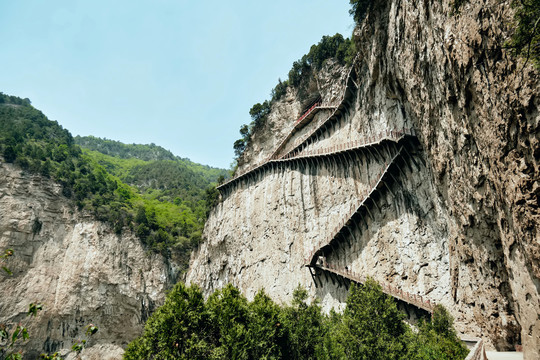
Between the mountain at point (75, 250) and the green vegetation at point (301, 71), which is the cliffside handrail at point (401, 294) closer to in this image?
the green vegetation at point (301, 71)

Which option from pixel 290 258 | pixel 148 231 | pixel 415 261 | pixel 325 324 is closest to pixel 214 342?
pixel 325 324

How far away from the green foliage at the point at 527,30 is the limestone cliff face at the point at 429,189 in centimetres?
63

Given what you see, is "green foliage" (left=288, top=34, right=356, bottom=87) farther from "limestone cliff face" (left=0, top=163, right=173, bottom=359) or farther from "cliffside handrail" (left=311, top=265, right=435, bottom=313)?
"limestone cliff face" (left=0, top=163, right=173, bottom=359)

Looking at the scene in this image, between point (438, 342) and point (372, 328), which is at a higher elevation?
point (372, 328)

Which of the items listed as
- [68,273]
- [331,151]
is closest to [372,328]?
[331,151]

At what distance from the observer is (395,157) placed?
2670 centimetres

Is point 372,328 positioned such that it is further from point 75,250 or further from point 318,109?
point 75,250

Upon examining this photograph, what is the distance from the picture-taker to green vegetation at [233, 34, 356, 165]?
153ft

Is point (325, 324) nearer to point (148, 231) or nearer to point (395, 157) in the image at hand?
point (395, 157)

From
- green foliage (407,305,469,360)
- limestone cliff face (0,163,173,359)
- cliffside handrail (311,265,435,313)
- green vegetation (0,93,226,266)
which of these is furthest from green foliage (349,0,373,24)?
limestone cliff face (0,163,173,359)

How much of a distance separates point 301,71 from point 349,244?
95.8 ft

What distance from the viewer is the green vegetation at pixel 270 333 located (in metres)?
20.1

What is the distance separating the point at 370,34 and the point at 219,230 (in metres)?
33.4

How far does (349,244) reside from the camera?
33062 millimetres
